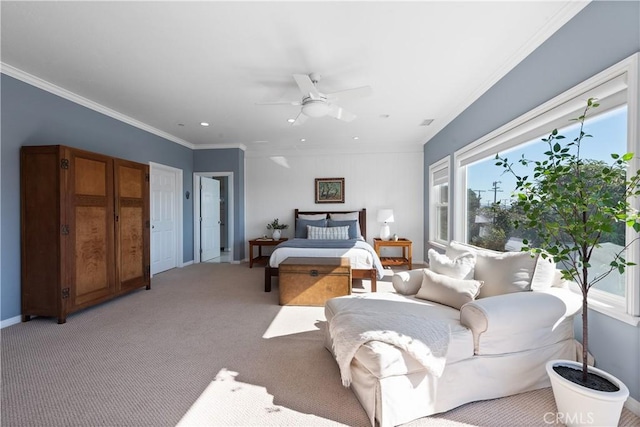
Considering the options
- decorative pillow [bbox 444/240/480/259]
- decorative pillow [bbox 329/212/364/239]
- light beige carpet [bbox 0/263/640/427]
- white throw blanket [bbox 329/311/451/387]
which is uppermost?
decorative pillow [bbox 329/212/364/239]

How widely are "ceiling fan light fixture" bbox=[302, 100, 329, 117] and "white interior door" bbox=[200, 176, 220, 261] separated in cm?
407

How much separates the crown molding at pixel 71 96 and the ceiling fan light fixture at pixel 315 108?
295 centimetres

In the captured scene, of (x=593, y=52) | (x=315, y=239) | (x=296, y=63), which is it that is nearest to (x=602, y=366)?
(x=593, y=52)

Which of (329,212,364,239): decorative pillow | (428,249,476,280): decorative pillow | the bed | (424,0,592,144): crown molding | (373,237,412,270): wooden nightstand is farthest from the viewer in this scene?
(329,212,364,239): decorative pillow

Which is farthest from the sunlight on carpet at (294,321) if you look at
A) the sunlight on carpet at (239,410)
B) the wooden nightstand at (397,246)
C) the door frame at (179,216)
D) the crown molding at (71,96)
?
the crown molding at (71,96)

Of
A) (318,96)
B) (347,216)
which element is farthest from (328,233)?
(318,96)

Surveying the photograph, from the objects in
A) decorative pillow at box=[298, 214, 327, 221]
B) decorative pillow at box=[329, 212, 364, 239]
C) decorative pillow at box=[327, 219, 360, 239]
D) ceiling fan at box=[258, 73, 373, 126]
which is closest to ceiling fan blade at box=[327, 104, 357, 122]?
ceiling fan at box=[258, 73, 373, 126]

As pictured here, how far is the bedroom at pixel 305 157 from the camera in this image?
68.1 inches

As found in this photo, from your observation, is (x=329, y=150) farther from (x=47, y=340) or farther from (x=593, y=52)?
(x=47, y=340)

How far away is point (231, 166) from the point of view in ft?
19.5

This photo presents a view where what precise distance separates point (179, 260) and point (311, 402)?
4810mm

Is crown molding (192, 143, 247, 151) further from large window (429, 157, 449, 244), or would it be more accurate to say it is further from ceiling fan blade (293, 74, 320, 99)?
large window (429, 157, 449, 244)

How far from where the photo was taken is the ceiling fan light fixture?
2.87 metres

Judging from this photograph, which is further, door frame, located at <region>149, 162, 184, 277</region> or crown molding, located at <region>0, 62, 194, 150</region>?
door frame, located at <region>149, 162, 184, 277</region>
